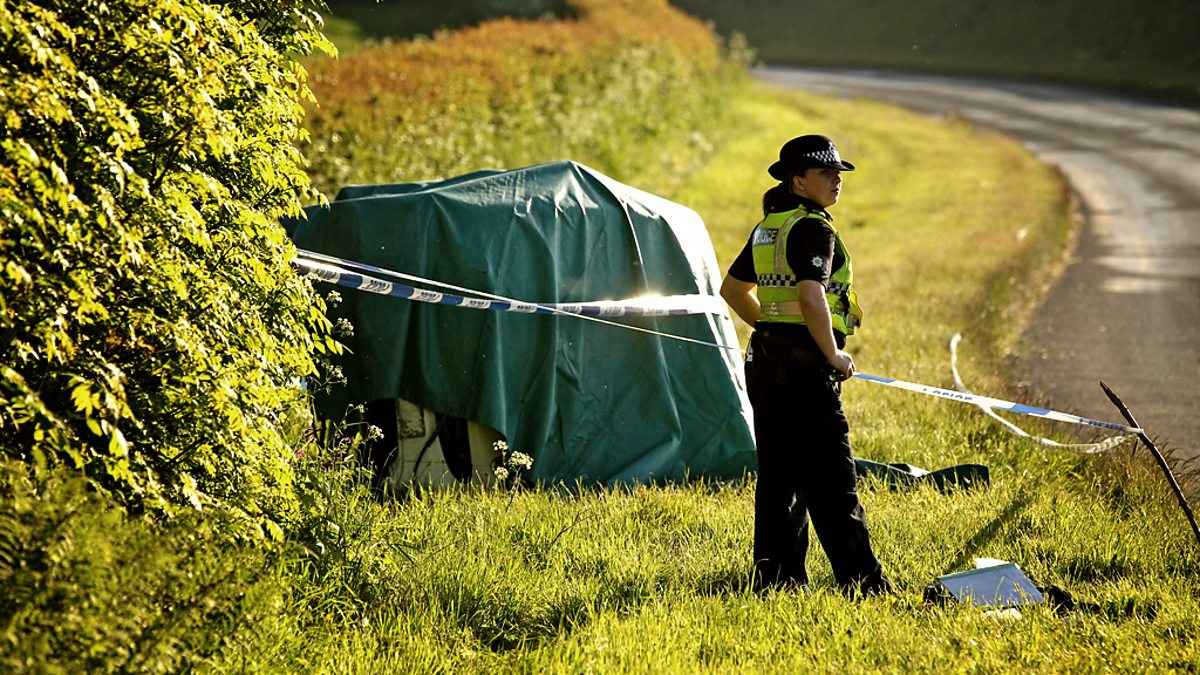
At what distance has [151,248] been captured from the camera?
12.8 ft

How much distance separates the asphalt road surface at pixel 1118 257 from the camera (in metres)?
9.68

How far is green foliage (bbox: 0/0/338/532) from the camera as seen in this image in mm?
3432

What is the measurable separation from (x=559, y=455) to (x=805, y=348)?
1.95 m

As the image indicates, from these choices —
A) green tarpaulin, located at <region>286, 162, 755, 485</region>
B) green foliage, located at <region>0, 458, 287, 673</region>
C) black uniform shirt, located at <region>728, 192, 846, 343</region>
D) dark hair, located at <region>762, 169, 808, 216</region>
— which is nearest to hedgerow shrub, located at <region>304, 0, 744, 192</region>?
green tarpaulin, located at <region>286, 162, 755, 485</region>

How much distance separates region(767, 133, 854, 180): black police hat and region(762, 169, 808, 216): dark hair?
0.12ft

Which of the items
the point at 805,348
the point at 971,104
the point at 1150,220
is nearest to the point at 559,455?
the point at 805,348

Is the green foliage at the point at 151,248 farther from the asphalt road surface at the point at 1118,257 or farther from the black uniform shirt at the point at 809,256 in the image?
the asphalt road surface at the point at 1118,257

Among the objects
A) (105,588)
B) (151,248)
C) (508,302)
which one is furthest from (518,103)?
(105,588)

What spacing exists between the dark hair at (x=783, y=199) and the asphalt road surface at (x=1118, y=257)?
2775 millimetres

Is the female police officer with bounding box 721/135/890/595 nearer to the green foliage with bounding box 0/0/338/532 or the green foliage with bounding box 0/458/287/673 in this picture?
the green foliage with bounding box 0/0/338/532

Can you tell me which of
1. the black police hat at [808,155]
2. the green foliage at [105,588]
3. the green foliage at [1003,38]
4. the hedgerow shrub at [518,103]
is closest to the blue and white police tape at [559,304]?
the black police hat at [808,155]

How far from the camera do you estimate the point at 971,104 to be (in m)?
35.0

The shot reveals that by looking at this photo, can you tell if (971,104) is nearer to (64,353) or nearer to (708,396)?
(708,396)

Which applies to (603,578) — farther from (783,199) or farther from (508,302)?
(508,302)
